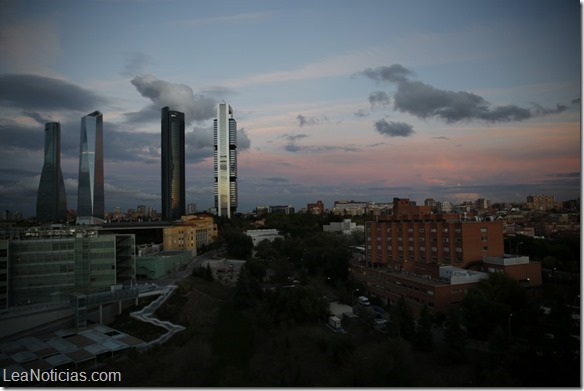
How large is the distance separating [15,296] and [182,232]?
7665 mm

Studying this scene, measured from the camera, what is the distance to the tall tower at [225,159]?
79.3 feet

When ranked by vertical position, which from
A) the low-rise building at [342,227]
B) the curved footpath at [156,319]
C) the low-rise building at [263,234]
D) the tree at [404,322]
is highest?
the low-rise building at [342,227]

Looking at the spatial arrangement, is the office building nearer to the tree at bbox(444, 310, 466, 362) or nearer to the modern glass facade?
the modern glass facade

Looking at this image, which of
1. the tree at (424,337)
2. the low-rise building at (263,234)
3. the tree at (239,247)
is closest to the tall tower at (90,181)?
the low-rise building at (263,234)

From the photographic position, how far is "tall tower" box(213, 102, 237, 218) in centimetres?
2417

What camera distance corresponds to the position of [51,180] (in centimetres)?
665

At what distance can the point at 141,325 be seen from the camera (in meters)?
5.43

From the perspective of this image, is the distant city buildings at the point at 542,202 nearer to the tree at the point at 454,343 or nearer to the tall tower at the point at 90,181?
the tree at the point at 454,343

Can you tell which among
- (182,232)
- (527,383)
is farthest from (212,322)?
(182,232)

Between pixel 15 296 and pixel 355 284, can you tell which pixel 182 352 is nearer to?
pixel 15 296

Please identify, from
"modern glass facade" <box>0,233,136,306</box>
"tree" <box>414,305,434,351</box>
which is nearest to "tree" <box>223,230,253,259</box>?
"modern glass facade" <box>0,233,136,306</box>

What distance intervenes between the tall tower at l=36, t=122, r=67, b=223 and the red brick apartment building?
5551 millimetres

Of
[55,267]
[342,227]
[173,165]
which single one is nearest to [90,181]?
[342,227]

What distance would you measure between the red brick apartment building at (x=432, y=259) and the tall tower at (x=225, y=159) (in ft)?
54.6
